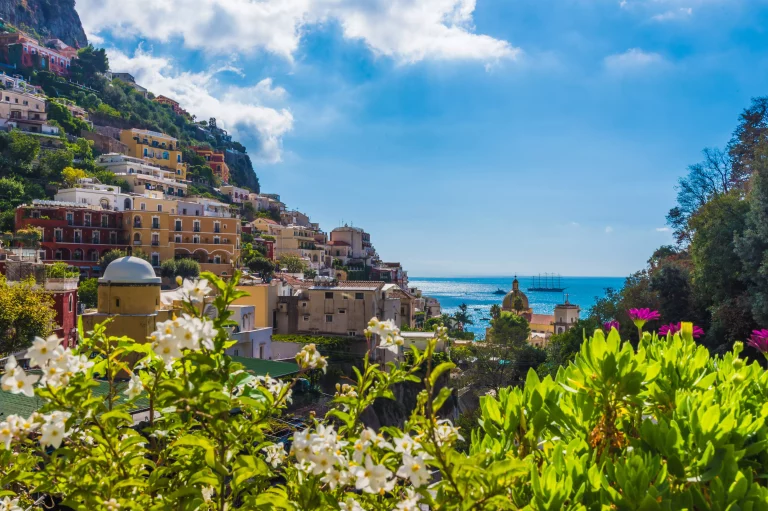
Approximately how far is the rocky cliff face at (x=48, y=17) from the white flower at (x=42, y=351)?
413 feet

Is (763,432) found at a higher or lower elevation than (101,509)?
higher

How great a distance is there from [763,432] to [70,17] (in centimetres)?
14616

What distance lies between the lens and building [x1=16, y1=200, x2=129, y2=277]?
141 feet

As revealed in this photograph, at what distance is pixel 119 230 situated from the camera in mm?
48594

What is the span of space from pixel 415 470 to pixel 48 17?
14116 cm

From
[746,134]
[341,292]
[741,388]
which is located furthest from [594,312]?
[741,388]

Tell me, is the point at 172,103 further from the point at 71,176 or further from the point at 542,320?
the point at 542,320

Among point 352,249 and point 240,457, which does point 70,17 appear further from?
point 240,457

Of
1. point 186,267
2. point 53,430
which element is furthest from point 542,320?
point 53,430

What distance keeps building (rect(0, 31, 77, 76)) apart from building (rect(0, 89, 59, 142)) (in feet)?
61.0

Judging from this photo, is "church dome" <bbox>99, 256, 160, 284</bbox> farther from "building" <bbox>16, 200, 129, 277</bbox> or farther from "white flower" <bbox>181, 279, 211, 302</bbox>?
"building" <bbox>16, 200, 129, 277</bbox>

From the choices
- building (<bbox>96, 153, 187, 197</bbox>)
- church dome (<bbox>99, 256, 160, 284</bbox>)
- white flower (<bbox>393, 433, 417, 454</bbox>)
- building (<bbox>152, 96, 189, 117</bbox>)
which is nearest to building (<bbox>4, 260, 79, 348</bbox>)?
church dome (<bbox>99, 256, 160, 284</bbox>)

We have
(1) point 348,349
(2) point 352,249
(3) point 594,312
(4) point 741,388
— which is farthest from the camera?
(2) point 352,249

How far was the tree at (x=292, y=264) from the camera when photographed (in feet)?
193
